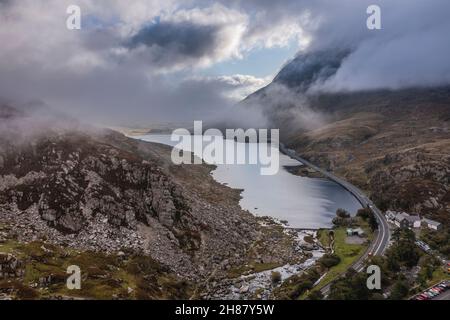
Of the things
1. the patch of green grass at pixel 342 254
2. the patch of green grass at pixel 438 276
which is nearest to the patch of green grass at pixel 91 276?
the patch of green grass at pixel 342 254

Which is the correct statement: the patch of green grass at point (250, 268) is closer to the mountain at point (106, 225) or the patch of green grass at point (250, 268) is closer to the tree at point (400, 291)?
the mountain at point (106, 225)

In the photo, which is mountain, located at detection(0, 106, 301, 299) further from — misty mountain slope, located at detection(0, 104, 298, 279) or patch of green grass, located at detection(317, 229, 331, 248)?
patch of green grass, located at detection(317, 229, 331, 248)

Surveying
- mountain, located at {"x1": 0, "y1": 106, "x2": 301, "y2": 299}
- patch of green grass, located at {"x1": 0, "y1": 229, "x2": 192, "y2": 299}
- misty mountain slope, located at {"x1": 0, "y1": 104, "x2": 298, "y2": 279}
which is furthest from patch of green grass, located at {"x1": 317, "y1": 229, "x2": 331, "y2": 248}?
patch of green grass, located at {"x1": 0, "y1": 229, "x2": 192, "y2": 299}

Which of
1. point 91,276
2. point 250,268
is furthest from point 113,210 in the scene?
point 250,268

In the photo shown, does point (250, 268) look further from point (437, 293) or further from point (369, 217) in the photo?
point (369, 217)

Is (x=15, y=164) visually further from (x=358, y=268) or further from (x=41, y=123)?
(x=358, y=268)

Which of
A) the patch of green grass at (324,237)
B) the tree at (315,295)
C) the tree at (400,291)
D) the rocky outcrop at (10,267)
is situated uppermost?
the rocky outcrop at (10,267)
